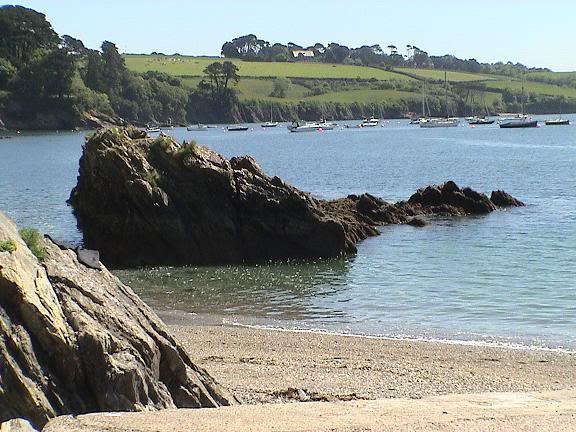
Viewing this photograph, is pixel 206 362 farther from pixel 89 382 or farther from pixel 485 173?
pixel 485 173

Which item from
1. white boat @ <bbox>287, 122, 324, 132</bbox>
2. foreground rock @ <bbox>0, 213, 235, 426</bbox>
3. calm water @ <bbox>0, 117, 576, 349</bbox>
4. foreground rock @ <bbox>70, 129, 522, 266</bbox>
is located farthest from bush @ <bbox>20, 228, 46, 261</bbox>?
white boat @ <bbox>287, 122, 324, 132</bbox>

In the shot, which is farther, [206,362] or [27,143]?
[27,143]

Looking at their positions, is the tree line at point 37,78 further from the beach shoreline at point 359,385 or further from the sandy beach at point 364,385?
the sandy beach at point 364,385

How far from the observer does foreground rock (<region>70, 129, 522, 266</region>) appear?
3098 cm

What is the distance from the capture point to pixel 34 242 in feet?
33.8

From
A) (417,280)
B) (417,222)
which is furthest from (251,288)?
(417,222)

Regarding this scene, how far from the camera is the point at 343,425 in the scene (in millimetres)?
8391

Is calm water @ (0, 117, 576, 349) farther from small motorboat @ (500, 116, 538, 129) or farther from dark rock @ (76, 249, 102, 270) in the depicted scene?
small motorboat @ (500, 116, 538, 129)

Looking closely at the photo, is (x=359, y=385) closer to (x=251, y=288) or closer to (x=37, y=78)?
(x=251, y=288)

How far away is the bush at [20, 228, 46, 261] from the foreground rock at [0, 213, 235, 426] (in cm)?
10

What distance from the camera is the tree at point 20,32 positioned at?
546ft

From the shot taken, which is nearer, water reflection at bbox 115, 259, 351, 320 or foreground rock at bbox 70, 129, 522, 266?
water reflection at bbox 115, 259, 351, 320

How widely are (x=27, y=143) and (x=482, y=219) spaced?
10113cm

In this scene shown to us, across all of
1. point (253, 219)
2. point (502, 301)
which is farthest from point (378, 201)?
point (502, 301)
